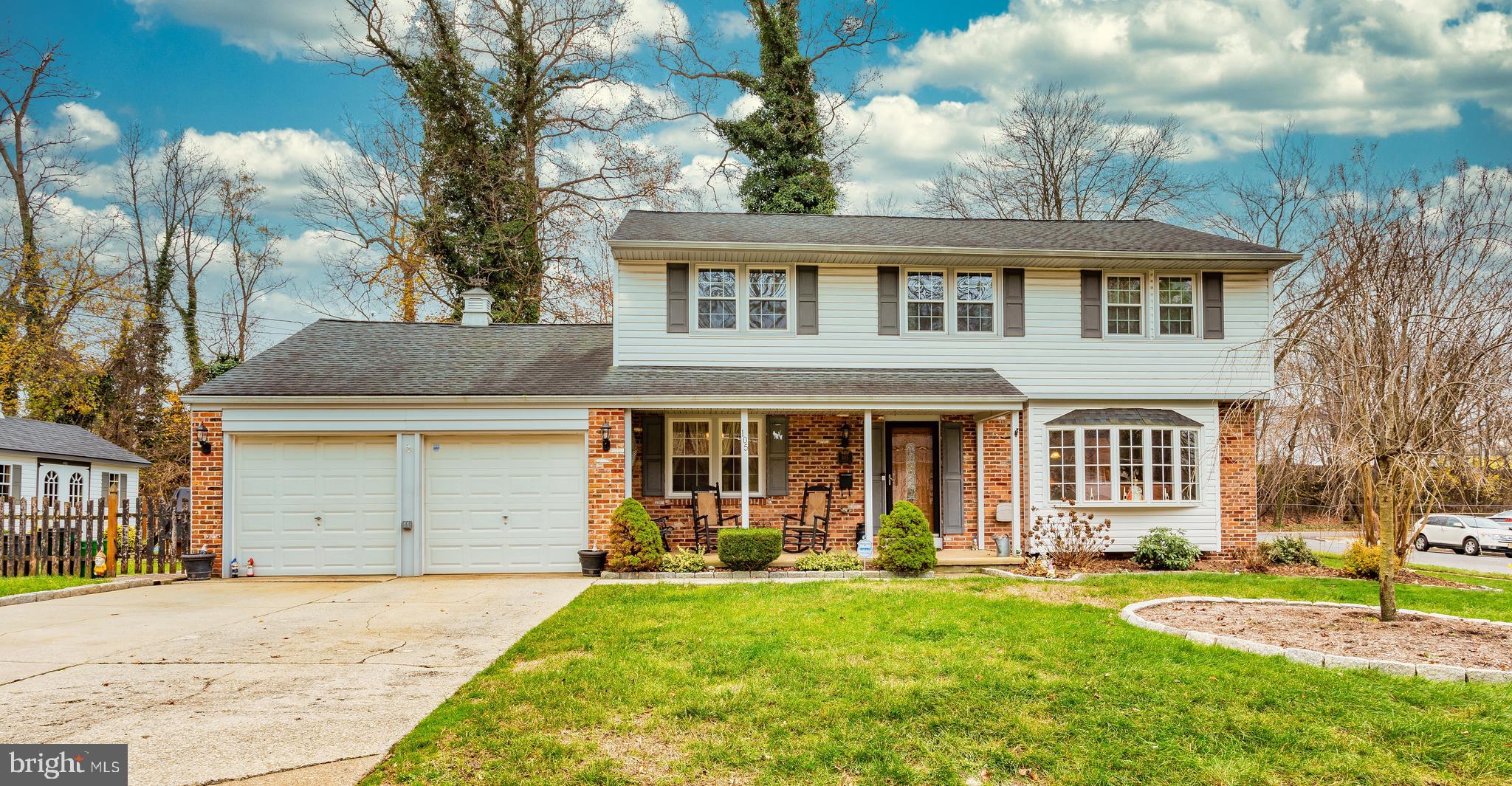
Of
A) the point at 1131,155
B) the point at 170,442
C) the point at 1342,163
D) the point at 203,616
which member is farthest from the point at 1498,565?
the point at 170,442

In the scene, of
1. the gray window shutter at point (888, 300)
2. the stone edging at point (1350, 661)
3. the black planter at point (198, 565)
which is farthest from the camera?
the gray window shutter at point (888, 300)

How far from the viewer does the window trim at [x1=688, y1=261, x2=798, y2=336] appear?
13.8 metres

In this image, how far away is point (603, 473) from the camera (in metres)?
12.4

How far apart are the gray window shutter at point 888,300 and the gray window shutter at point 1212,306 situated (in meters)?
5.33

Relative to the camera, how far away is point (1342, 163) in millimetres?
15055

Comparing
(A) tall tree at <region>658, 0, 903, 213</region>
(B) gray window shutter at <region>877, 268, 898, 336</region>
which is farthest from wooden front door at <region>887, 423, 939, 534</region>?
(A) tall tree at <region>658, 0, 903, 213</region>

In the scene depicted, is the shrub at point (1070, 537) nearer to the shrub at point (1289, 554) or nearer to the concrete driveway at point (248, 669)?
the shrub at point (1289, 554)

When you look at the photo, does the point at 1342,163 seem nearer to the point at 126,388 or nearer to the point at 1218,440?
the point at 1218,440

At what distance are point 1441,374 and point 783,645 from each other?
7.01m

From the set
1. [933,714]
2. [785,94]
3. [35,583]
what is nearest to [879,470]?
[933,714]

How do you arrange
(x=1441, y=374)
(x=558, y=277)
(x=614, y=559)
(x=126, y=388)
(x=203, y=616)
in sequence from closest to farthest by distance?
(x=1441, y=374) → (x=203, y=616) → (x=614, y=559) → (x=558, y=277) → (x=126, y=388)

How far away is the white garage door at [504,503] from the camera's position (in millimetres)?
12484

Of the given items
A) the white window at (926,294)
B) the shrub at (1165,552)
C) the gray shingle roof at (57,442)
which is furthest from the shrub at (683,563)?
the gray shingle roof at (57,442)

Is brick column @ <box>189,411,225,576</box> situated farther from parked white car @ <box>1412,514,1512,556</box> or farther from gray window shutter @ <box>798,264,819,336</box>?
parked white car @ <box>1412,514,1512,556</box>
